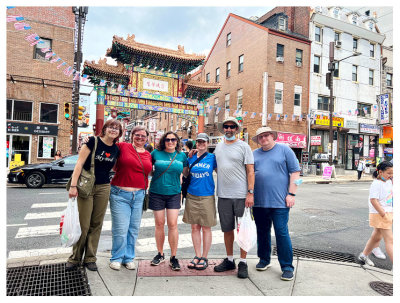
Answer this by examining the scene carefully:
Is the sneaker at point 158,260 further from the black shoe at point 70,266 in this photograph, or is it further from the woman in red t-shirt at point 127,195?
the black shoe at point 70,266

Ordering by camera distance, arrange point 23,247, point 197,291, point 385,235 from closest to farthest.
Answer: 1. point 197,291
2. point 385,235
3. point 23,247

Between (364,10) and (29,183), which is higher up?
(364,10)

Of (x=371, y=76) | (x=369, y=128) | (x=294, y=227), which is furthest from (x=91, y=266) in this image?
(x=371, y=76)

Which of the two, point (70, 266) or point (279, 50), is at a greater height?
point (279, 50)

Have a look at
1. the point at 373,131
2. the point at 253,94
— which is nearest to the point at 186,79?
the point at 253,94

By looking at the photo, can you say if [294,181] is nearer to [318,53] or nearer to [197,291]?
[197,291]

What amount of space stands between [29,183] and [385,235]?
12.0 meters

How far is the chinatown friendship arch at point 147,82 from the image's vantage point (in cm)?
2088

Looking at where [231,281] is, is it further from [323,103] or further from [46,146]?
[323,103]

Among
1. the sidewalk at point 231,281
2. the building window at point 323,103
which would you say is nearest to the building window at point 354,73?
the building window at point 323,103

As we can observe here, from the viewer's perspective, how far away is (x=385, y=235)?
4.21m

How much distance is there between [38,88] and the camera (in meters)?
18.3

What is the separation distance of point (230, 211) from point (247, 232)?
13.6 inches

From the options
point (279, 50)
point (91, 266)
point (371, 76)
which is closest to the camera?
point (91, 266)
